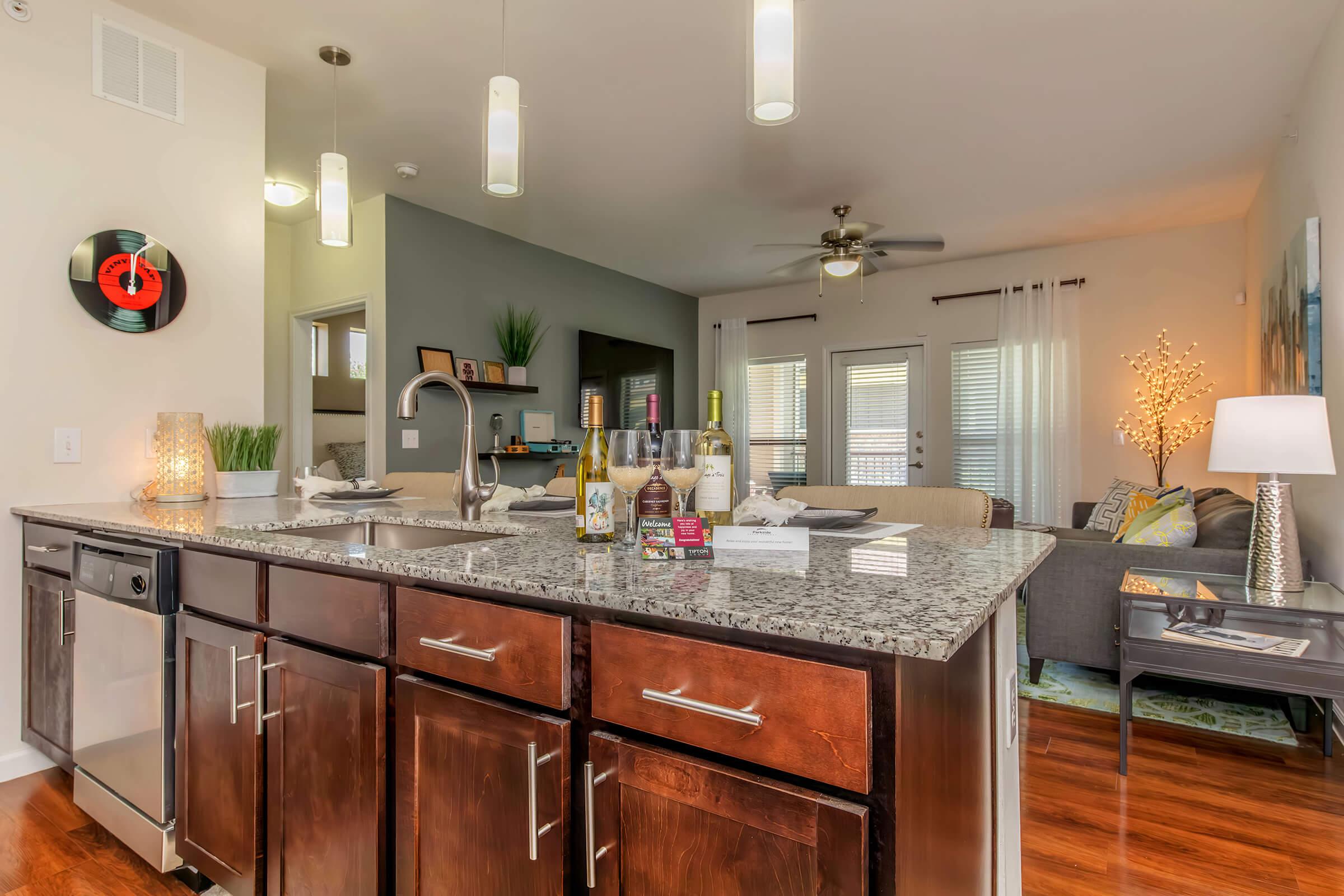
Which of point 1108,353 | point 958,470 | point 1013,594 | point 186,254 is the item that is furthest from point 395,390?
point 1108,353

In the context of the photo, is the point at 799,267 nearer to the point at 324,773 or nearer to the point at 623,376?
the point at 623,376

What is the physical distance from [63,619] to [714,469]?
1.95 metres

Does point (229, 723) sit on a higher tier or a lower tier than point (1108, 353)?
lower

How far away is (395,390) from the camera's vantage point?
4113mm

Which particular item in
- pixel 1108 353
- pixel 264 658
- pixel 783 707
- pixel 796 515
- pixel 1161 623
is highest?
pixel 1108 353

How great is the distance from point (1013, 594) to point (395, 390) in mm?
3802

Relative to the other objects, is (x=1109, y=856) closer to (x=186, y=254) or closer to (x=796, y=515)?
(x=796, y=515)

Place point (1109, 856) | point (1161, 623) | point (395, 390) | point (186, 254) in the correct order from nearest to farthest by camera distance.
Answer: point (1109, 856) → point (1161, 623) → point (186, 254) → point (395, 390)

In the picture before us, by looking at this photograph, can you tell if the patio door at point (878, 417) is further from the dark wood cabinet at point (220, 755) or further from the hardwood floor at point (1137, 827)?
the dark wood cabinet at point (220, 755)

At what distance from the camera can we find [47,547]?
2023 mm

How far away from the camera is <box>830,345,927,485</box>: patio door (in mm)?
6125

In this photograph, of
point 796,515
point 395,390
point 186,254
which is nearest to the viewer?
point 796,515

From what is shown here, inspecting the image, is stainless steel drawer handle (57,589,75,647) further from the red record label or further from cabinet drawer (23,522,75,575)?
the red record label

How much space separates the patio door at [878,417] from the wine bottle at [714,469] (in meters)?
5.18
